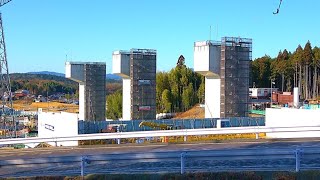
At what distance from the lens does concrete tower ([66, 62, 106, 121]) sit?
52562 millimetres

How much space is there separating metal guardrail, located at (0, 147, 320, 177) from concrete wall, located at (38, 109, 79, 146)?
19545mm

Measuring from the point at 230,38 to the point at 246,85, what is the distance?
4.26m

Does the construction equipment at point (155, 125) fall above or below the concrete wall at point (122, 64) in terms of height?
below

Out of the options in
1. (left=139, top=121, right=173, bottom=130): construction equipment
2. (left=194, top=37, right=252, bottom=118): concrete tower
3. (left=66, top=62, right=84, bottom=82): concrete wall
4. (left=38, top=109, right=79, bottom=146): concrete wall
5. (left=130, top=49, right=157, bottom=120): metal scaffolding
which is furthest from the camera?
(left=66, top=62, right=84, bottom=82): concrete wall

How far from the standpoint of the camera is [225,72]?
36000 mm

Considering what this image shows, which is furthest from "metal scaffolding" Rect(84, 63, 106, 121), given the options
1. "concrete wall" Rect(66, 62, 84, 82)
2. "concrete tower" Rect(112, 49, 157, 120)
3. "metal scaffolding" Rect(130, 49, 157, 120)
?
"metal scaffolding" Rect(130, 49, 157, 120)

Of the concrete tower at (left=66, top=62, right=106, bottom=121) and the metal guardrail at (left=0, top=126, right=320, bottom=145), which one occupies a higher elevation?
the concrete tower at (left=66, top=62, right=106, bottom=121)

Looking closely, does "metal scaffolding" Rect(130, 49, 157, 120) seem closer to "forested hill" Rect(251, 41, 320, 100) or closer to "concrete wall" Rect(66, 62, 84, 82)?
"concrete wall" Rect(66, 62, 84, 82)

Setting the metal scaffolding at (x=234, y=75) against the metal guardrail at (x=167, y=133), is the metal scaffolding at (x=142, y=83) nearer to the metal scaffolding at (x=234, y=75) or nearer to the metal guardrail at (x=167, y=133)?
the metal scaffolding at (x=234, y=75)

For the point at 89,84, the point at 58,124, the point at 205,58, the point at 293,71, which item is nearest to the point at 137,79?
the point at 89,84

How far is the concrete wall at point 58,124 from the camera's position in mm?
30312

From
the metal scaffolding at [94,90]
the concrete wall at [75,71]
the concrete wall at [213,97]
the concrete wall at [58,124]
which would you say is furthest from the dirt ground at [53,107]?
the concrete wall at [213,97]

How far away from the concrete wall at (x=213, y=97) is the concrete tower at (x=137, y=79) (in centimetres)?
966

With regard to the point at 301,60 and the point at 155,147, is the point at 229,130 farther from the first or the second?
the point at 301,60
